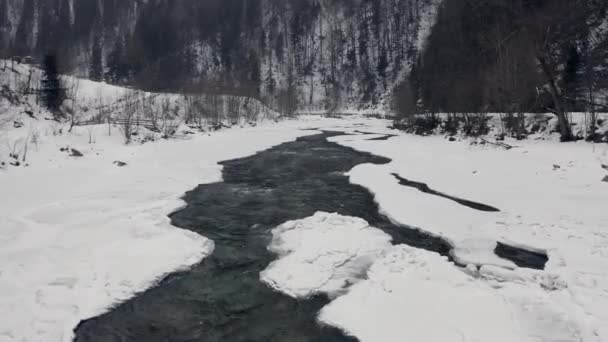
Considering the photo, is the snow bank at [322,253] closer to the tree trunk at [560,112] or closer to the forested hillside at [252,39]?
the tree trunk at [560,112]

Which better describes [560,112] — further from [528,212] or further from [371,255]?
[371,255]

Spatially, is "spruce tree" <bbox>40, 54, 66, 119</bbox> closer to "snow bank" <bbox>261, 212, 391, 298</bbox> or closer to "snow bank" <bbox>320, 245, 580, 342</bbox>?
"snow bank" <bbox>261, 212, 391, 298</bbox>

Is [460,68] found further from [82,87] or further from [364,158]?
[82,87]

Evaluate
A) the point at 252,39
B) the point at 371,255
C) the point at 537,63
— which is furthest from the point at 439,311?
the point at 252,39

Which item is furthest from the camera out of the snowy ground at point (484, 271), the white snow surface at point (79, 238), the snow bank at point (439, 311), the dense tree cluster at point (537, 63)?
the dense tree cluster at point (537, 63)

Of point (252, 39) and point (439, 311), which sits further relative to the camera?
point (252, 39)

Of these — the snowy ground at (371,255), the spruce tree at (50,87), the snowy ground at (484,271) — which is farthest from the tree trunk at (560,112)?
the spruce tree at (50,87)
